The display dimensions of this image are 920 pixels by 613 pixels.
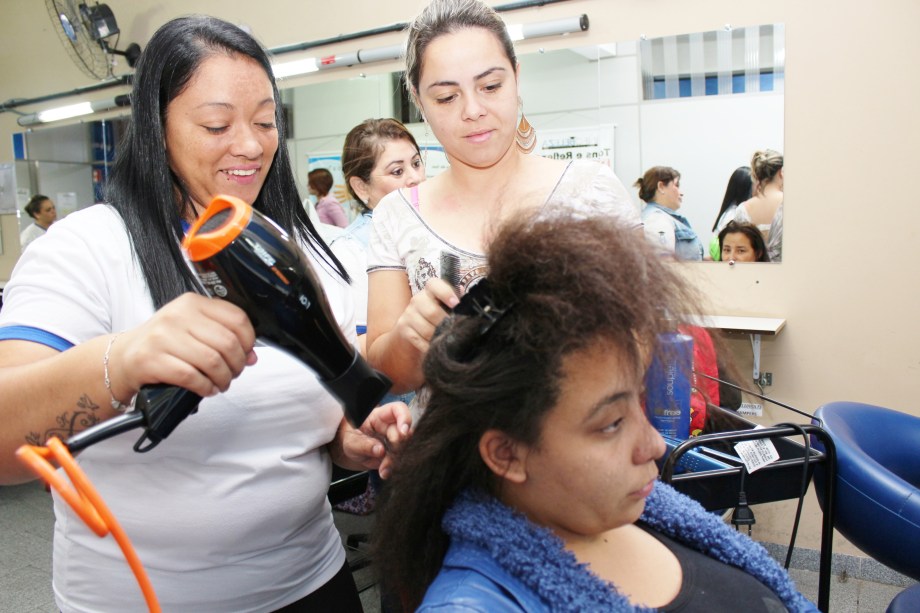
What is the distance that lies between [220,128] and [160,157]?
0.30ft

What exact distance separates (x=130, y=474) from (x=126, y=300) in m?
0.23

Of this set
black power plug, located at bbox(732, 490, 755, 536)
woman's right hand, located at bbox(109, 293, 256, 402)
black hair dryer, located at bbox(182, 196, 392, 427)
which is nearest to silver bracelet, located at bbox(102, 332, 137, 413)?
woman's right hand, located at bbox(109, 293, 256, 402)

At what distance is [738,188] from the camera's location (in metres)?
2.79

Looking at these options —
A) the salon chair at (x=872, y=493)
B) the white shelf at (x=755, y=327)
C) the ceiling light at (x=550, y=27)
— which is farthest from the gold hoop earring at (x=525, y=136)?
the salon chair at (x=872, y=493)

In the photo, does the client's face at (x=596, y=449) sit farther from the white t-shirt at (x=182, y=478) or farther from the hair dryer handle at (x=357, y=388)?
the white t-shirt at (x=182, y=478)

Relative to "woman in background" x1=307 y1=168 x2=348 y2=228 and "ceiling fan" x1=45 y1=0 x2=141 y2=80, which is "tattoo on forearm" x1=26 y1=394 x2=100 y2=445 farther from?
"ceiling fan" x1=45 y1=0 x2=141 y2=80

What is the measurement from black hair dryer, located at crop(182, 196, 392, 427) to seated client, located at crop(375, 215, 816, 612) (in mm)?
130

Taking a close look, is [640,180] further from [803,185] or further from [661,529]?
[661,529]

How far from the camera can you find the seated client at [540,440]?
0.75m

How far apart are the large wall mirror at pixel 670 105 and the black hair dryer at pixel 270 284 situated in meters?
2.47

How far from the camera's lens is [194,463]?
901 millimetres

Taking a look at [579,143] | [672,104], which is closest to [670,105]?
[672,104]

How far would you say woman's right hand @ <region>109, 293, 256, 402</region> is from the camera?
636 mm

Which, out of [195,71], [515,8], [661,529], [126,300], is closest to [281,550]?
[126,300]
